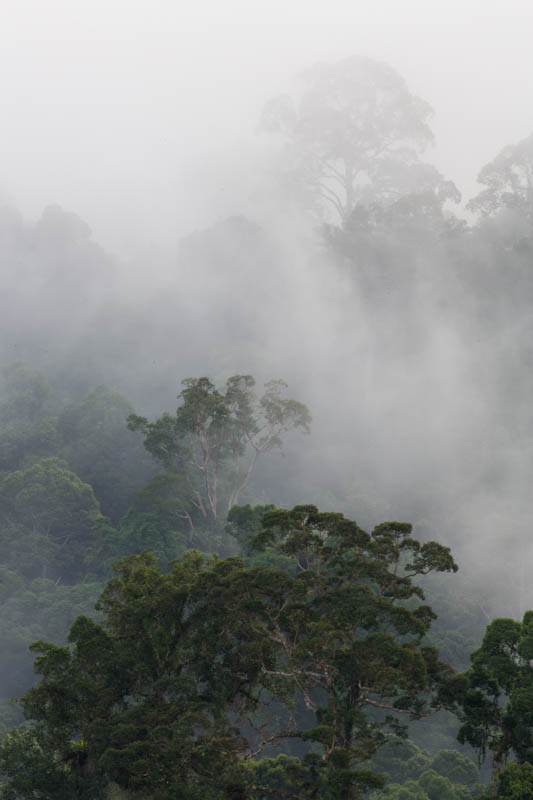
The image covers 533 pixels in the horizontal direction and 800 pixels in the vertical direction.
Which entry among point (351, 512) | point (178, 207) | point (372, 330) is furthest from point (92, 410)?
point (178, 207)

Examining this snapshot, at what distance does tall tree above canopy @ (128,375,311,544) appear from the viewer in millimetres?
36250

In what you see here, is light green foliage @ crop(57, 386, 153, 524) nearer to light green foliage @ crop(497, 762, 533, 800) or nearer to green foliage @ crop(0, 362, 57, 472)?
green foliage @ crop(0, 362, 57, 472)

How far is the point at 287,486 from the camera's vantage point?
4622 cm

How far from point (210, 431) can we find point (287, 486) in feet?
34.4

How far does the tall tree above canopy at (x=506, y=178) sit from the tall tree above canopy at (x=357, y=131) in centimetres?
342

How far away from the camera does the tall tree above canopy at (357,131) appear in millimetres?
58031

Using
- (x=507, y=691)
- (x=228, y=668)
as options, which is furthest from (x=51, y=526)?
(x=507, y=691)

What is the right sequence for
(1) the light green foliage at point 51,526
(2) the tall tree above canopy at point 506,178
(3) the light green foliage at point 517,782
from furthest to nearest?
(2) the tall tree above canopy at point 506,178, (1) the light green foliage at point 51,526, (3) the light green foliage at point 517,782

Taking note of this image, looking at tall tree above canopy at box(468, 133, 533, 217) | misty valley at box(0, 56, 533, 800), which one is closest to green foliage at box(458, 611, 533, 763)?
misty valley at box(0, 56, 533, 800)

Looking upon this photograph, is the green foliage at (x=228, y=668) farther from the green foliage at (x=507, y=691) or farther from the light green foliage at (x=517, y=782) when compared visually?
the light green foliage at (x=517, y=782)

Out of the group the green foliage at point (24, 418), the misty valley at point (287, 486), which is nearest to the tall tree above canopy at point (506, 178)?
the misty valley at point (287, 486)

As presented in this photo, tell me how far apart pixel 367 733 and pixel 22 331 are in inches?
2021

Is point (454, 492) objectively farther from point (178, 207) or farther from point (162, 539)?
point (178, 207)

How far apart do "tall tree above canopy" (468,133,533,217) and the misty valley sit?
20 centimetres
